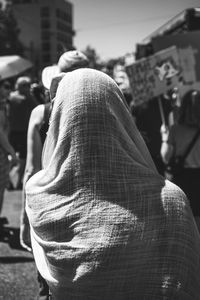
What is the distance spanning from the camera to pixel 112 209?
218 cm

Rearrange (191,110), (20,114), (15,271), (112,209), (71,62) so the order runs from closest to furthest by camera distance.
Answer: (112,209), (71,62), (191,110), (15,271), (20,114)

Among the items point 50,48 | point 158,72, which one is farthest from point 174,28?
point 50,48

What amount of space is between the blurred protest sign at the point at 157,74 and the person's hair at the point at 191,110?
202cm

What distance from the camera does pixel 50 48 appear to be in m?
116

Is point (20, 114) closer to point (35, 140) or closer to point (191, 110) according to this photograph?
point (191, 110)

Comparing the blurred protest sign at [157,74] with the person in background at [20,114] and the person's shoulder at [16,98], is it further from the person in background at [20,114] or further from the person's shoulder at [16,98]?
the person's shoulder at [16,98]

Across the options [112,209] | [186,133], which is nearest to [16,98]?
[186,133]

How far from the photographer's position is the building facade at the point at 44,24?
93.3 meters

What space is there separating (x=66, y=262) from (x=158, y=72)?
16.7ft

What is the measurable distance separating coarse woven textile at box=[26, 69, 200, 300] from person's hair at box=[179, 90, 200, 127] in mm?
→ 2686

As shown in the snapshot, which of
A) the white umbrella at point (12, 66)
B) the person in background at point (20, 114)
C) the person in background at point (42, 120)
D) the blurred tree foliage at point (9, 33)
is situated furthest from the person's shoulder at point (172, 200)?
the blurred tree foliage at point (9, 33)

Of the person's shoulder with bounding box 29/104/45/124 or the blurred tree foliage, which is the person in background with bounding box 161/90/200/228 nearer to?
the person's shoulder with bounding box 29/104/45/124

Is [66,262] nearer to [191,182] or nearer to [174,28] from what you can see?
[191,182]

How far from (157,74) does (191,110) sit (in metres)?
2.29
